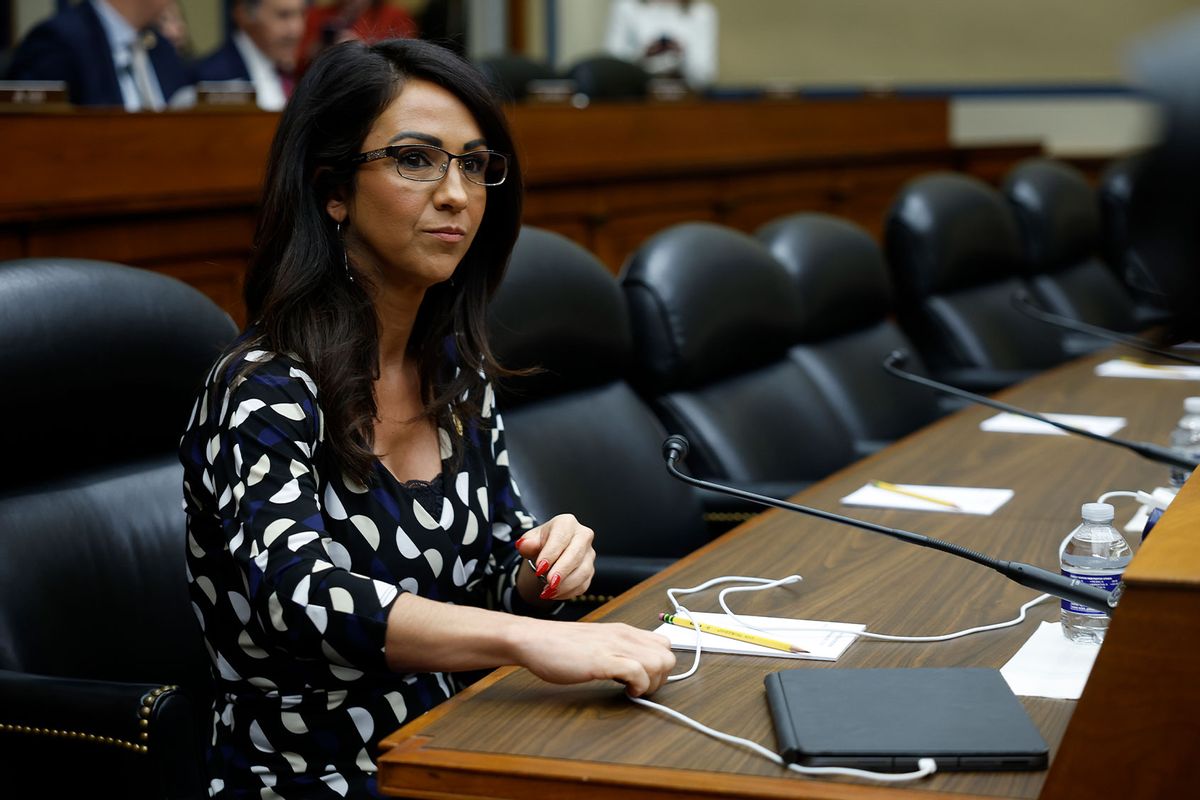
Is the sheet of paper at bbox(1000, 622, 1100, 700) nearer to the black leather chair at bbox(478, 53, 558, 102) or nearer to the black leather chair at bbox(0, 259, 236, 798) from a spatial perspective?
the black leather chair at bbox(0, 259, 236, 798)

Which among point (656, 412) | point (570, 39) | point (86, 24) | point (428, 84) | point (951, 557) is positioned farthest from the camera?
point (570, 39)

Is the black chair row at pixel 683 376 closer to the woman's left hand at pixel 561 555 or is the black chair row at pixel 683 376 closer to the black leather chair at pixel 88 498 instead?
the woman's left hand at pixel 561 555

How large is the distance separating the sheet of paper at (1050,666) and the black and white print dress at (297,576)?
0.55 m

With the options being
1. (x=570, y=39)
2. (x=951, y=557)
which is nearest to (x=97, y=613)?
(x=951, y=557)

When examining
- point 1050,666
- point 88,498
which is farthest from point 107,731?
point 1050,666

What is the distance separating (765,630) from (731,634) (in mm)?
45

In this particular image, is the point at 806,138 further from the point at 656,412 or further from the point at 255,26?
the point at 656,412

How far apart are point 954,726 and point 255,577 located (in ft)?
2.01

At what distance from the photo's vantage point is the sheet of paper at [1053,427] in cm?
248

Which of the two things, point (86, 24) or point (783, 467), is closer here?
point (783, 467)

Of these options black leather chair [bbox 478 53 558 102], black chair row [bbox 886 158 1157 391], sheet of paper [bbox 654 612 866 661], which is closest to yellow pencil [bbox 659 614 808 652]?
sheet of paper [bbox 654 612 866 661]

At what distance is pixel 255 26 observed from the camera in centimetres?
492

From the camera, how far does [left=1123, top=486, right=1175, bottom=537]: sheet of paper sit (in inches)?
68.2

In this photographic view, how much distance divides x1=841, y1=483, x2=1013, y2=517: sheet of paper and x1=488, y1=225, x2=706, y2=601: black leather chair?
0.99ft
